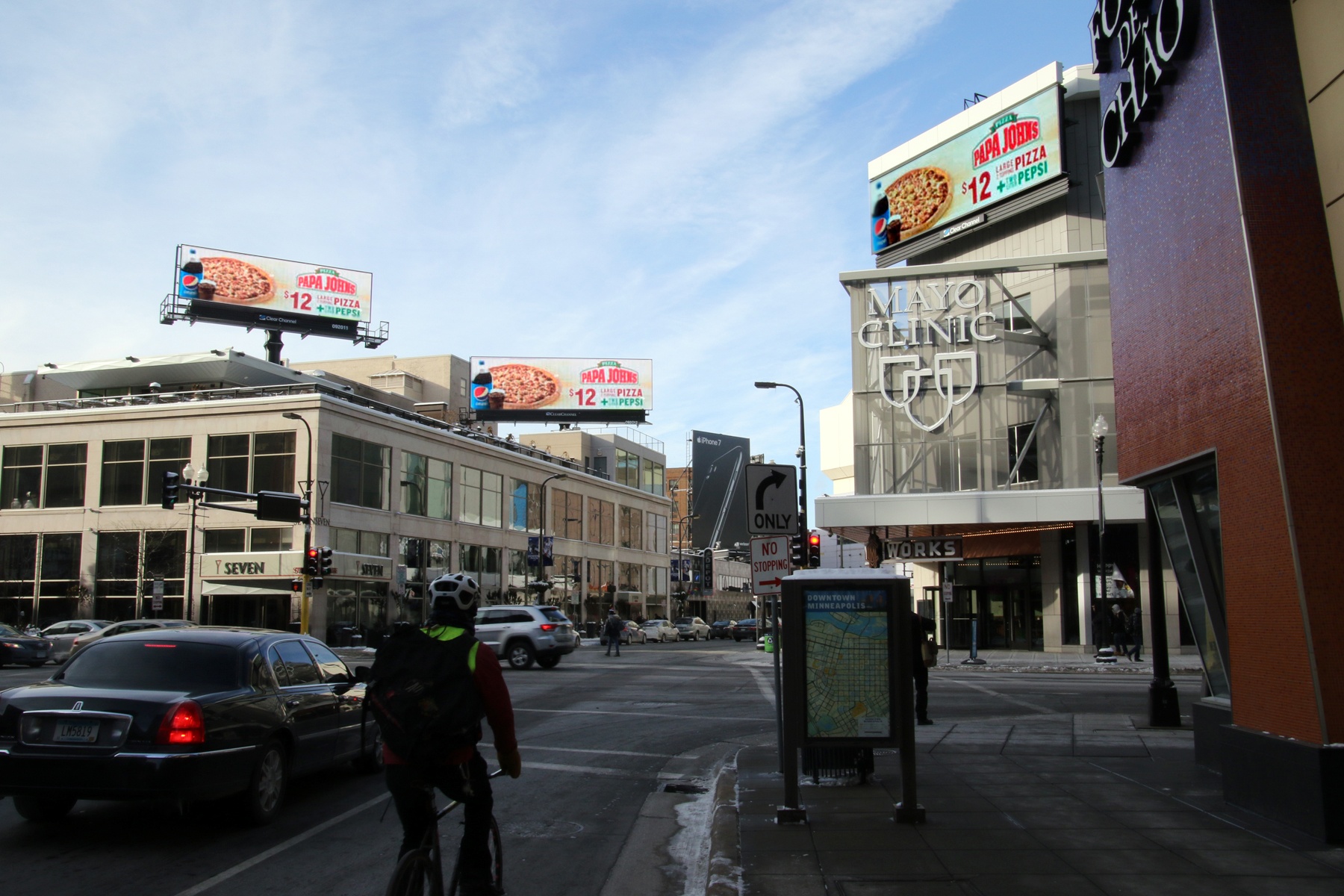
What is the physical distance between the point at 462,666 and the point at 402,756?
1.59 ft

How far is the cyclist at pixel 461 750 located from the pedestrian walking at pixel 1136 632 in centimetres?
3147

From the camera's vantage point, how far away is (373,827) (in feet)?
28.7

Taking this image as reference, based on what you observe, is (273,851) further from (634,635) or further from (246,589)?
(634,635)

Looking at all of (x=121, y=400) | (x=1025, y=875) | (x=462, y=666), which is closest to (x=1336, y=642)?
(x=1025, y=875)

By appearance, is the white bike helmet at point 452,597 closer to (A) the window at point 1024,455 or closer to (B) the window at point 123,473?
(A) the window at point 1024,455

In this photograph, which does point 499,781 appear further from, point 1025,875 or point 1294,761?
point 1294,761

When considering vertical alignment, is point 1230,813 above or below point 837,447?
below

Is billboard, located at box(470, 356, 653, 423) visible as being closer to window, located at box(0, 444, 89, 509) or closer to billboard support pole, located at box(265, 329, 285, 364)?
billboard support pole, located at box(265, 329, 285, 364)

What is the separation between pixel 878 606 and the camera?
8672mm

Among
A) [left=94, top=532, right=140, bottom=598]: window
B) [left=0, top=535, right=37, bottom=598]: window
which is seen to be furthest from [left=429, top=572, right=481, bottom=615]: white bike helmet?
[left=0, top=535, right=37, bottom=598]: window

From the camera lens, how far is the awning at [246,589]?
4688 cm

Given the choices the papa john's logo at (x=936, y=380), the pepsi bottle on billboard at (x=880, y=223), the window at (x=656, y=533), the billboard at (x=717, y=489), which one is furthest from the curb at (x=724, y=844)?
the billboard at (x=717, y=489)

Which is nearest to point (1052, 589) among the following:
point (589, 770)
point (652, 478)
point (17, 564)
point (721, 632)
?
point (589, 770)

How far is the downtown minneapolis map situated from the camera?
27.9 ft
